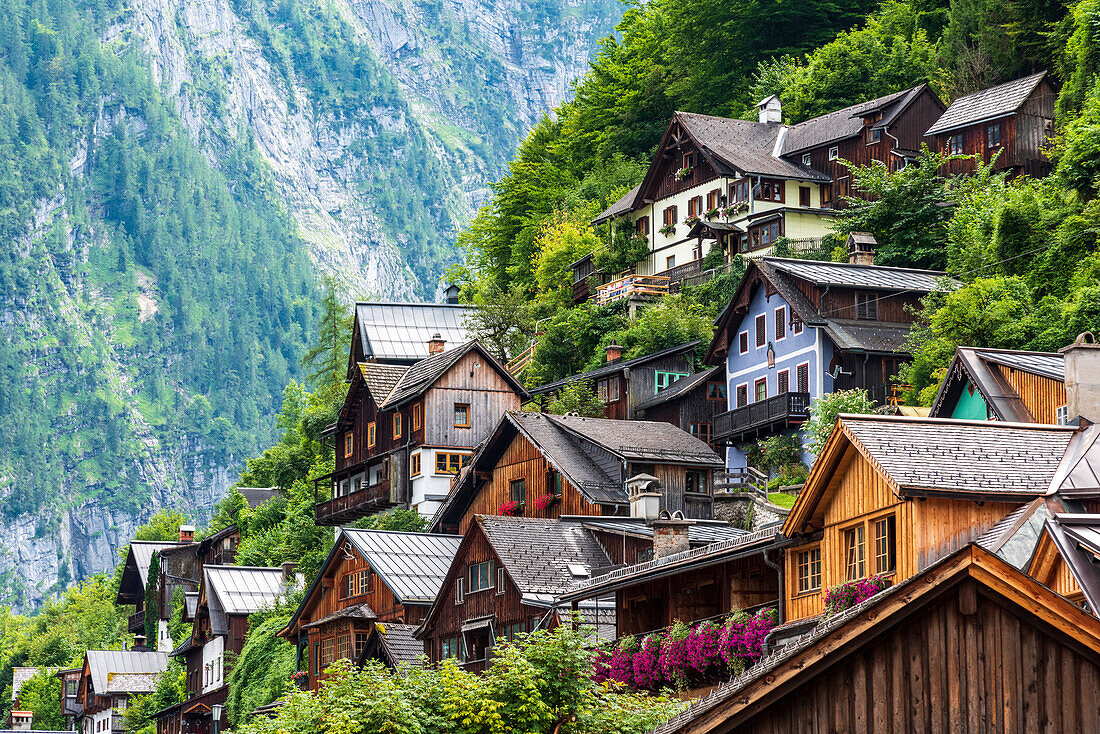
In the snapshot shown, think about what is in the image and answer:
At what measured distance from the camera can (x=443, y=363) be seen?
2820 inches

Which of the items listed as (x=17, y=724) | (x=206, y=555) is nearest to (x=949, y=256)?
(x=206, y=555)

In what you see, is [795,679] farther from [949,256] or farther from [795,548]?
[949,256]

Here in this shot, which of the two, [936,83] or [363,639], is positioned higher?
[936,83]

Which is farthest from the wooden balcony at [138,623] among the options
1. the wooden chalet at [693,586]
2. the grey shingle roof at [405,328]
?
the wooden chalet at [693,586]

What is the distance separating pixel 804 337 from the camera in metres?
61.5

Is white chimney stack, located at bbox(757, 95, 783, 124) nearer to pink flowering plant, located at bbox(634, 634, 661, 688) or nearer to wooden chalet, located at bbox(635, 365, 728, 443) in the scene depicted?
wooden chalet, located at bbox(635, 365, 728, 443)

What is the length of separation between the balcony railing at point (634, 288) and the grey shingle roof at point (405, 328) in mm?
10113

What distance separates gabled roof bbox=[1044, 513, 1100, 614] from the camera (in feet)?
59.7

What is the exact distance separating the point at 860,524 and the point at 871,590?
1751 millimetres

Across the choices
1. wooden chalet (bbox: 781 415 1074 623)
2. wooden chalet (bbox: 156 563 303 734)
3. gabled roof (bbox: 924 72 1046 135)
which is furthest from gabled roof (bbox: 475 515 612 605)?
gabled roof (bbox: 924 72 1046 135)

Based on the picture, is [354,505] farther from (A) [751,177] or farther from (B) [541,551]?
(B) [541,551]

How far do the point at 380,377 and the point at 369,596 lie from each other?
2523 centimetres

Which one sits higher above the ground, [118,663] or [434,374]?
[434,374]

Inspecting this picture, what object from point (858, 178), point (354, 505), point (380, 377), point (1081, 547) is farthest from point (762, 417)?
point (1081, 547)
